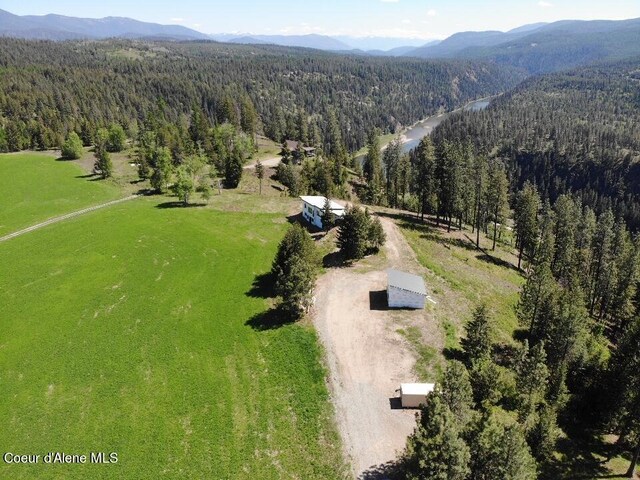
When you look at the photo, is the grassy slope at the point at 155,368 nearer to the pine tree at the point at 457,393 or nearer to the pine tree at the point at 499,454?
the pine tree at the point at 457,393

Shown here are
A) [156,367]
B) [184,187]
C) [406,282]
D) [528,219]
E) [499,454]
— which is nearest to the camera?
[499,454]

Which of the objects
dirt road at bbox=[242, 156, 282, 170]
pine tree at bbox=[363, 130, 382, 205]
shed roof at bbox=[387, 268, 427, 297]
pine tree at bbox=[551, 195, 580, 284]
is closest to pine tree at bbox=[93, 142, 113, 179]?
dirt road at bbox=[242, 156, 282, 170]

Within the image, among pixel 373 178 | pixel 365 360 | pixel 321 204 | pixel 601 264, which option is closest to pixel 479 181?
pixel 601 264

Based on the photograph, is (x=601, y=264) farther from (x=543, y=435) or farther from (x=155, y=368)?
(x=155, y=368)

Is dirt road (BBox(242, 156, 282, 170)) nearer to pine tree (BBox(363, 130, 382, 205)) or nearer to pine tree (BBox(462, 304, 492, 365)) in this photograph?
pine tree (BBox(363, 130, 382, 205))

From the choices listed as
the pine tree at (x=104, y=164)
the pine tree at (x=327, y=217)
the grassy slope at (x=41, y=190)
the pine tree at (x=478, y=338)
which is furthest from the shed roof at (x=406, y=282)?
the pine tree at (x=104, y=164)

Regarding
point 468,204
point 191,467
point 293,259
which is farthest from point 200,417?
point 468,204

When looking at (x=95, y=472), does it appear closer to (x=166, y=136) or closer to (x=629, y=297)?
(x=629, y=297)
